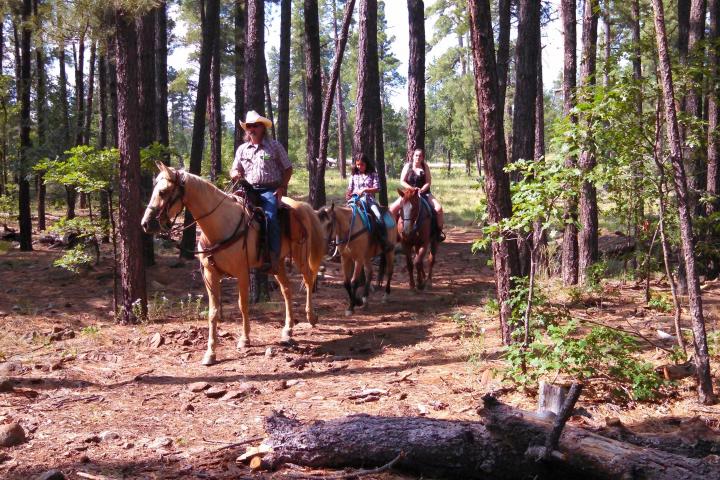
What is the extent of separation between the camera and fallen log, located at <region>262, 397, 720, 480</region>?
11.5 feet

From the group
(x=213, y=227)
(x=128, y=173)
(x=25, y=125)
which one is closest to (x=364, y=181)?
(x=128, y=173)

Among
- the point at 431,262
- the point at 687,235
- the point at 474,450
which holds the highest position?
the point at 687,235

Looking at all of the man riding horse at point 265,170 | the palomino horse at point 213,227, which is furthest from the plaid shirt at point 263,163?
the palomino horse at point 213,227

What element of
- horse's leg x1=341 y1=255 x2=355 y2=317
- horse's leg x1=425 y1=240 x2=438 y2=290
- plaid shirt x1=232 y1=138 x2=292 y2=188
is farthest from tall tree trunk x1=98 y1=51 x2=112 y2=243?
horse's leg x1=425 y1=240 x2=438 y2=290

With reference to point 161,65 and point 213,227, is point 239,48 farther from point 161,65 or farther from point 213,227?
point 213,227

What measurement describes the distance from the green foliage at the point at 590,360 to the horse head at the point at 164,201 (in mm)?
4167

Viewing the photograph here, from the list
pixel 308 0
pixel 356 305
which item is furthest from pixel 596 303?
pixel 308 0

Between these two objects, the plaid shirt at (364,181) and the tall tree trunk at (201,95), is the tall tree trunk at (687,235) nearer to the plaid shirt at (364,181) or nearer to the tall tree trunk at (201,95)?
the plaid shirt at (364,181)

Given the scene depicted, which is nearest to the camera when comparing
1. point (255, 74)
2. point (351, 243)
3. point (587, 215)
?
point (351, 243)

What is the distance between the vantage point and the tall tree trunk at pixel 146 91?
12.0m

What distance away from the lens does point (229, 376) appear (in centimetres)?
686

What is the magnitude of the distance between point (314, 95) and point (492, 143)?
878 cm

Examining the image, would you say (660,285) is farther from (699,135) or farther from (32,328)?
(32,328)

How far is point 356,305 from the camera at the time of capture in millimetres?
10898
